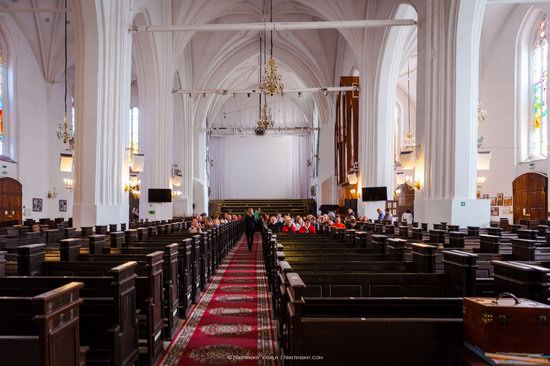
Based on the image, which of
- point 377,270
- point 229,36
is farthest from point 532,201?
point 229,36

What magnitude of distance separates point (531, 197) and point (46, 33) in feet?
70.1

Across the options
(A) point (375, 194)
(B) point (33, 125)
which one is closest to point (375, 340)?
(A) point (375, 194)

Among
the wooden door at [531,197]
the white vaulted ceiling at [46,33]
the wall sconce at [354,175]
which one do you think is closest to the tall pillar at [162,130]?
the white vaulted ceiling at [46,33]

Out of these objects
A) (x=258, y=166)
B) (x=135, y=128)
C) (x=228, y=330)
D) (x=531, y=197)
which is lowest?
(x=228, y=330)

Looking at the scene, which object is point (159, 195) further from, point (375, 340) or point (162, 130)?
point (375, 340)

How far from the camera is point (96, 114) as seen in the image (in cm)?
1181

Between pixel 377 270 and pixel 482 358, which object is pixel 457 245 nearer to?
pixel 377 270

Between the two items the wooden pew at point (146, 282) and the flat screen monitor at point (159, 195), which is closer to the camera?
the wooden pew at point (146, 282)

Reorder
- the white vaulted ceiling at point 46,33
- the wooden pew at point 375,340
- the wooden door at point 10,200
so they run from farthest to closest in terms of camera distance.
Answer: the white vaulted ceiling at point 46,33 < the wooden door at point 10,200 < the wooden pew at point 375,340

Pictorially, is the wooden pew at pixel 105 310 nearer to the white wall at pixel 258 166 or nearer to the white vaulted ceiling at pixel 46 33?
the white vaulted ceiling at pixel 46 33

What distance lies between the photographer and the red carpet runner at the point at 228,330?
440 cm

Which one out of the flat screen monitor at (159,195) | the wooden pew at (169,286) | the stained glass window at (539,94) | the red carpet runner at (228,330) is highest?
the stained glass window at (539,94)

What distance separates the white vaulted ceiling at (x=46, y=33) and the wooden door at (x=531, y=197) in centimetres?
1949

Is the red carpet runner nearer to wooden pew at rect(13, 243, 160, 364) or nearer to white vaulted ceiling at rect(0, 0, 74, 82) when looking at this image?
wooden pew at rect(13, 243, 160, 364)
